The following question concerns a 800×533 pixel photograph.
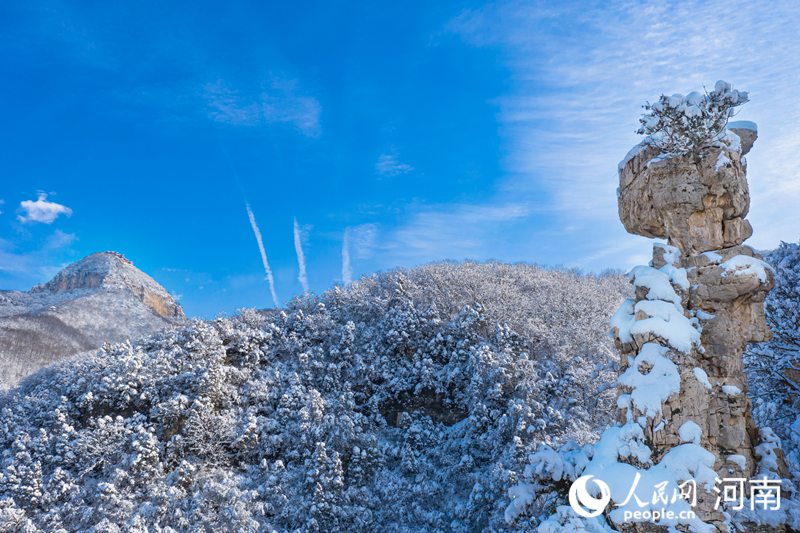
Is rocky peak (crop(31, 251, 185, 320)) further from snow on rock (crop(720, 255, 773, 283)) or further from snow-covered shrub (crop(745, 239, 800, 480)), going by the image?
snow on rock (crop(720, 255, 773, 283))

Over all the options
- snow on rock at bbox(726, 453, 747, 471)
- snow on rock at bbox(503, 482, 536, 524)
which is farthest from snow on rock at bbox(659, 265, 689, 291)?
snow on rock at bbox(503, 482, 536, 524)

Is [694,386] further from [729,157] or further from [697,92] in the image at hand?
[697,92]

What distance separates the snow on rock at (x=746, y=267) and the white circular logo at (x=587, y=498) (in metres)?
3.58

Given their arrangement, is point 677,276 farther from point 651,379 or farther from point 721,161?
point 721,161

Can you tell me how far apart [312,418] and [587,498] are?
11933mm

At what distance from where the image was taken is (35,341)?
33500mm

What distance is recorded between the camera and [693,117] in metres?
Result: 7.12

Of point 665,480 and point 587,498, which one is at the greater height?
point 665,480

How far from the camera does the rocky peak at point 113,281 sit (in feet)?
177

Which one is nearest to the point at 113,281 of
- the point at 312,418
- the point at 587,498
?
the point at 312,418

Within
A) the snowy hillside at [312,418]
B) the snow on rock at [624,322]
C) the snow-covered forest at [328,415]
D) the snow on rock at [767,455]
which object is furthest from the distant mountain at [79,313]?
the snow on rock at [767,455]

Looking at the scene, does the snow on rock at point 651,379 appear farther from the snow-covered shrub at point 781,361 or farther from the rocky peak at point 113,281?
the rocky peak at point 113,281

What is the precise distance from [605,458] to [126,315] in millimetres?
46743

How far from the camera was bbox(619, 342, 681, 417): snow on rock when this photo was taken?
6.55 m
